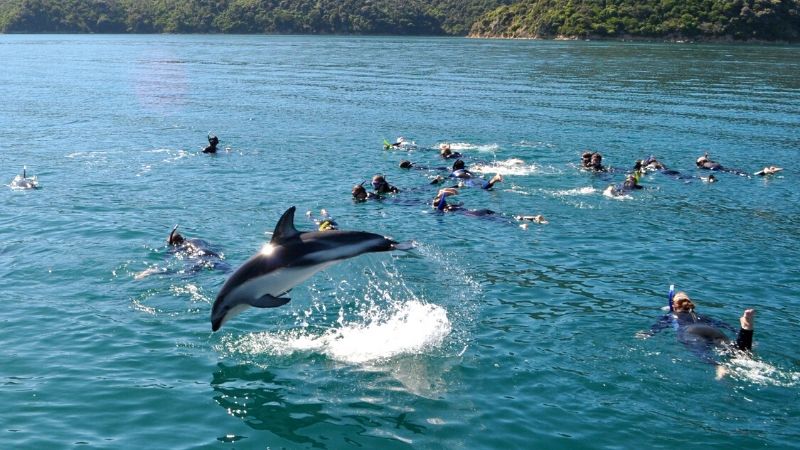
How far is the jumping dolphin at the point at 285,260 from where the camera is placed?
51.2 ft

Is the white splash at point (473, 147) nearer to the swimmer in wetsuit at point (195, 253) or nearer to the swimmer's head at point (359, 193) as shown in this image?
the swimmer's head at point (359, 193)

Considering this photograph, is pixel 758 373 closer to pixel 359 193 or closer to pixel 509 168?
pixel 359 193

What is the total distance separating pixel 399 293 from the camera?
21547 millimetres

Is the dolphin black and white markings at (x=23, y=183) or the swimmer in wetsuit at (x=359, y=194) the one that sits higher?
the swimmer in wetsuit at (x=359, y=194)

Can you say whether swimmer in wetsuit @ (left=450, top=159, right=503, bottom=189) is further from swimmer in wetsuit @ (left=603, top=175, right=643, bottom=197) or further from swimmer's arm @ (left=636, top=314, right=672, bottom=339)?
swimmer's arm @ (left=636, top=314, right=672, bottom=339)

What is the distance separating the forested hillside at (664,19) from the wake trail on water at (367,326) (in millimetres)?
143630

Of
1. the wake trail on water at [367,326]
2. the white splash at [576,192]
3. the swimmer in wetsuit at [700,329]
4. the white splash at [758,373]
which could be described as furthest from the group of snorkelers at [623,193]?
the wake trail on water at [367,326]

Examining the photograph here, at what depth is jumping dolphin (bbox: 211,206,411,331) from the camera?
615 inches

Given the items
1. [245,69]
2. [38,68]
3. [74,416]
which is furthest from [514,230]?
[38,68]

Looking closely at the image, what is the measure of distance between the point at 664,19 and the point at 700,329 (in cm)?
14970

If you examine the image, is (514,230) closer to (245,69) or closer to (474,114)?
(474,114)

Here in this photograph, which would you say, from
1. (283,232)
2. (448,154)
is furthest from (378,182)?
(283,232)

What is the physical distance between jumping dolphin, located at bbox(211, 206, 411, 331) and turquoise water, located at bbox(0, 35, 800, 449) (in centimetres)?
195

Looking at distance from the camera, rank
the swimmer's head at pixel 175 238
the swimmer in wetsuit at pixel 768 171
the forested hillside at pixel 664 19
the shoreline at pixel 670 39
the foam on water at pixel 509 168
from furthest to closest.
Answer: the shoreline at pixel 670 39
the forested hillside at pixel 664 19
the foam on water at pixel 509 168
the swimmer in wetsuit at pixel 768 171
the swimmer's head at pixel 175 238
